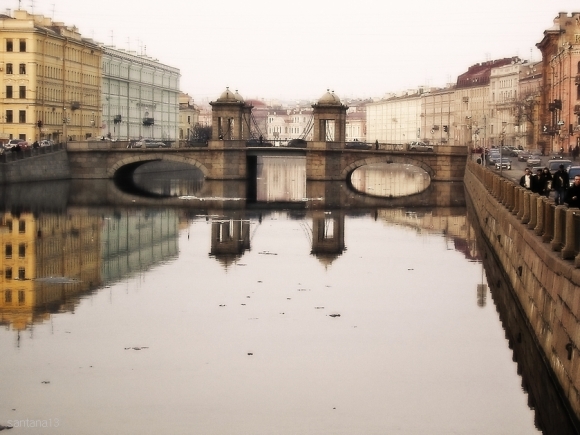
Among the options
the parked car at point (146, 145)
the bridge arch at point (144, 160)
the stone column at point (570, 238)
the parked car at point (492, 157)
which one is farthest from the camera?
the parked car at point (146, 145)

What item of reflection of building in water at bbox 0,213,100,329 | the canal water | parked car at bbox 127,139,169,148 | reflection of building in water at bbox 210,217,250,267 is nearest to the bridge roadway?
parked car at bbox 127,139,169,148

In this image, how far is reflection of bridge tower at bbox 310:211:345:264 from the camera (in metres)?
46.9

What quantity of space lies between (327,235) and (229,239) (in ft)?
15.3

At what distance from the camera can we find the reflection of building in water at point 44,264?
3303 cm

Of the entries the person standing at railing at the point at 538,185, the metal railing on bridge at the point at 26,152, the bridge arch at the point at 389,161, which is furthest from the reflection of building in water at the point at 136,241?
the bridge arch at the point at 389,161

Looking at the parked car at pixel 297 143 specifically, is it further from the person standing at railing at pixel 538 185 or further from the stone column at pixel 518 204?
the stone column at pixel 518 204

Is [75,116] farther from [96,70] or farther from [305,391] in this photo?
[305,391]

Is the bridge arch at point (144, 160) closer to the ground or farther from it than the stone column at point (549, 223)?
farther from it

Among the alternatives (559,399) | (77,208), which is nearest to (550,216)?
(559,399)

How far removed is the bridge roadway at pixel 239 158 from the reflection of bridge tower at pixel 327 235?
1174 inches

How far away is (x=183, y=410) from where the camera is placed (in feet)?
72.6

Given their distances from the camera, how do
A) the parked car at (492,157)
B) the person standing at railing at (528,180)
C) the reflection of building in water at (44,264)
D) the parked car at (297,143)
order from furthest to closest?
the parked car at (297,143)
the parked car at (492,157)
the person standing at railing at (528,180)
the reflection of building in water at (44,264)

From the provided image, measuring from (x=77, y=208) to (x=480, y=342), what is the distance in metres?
43.2

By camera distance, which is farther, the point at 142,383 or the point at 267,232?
the point at 267,232
